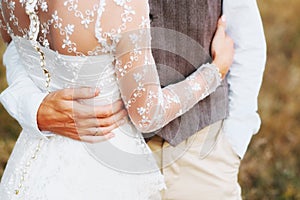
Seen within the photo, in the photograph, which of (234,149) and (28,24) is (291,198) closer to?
(234,149)

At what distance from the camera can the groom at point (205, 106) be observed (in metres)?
1.78

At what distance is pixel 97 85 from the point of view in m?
1.69

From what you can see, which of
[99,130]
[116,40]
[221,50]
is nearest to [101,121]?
[99,130]

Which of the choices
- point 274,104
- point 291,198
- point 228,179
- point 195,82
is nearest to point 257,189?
point 291,198

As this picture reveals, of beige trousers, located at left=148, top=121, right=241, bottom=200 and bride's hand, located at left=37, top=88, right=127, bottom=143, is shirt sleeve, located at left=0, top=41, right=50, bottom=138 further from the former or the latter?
beige trousers, located at left=148, top=121, right=241, bottom=200

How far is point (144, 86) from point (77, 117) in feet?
0.79

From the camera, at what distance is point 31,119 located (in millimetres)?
1758

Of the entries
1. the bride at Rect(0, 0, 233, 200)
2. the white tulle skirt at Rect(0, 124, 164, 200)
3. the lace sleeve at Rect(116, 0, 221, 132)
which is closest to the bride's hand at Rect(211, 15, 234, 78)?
the bride at Rect(0, 0, 233, 200)

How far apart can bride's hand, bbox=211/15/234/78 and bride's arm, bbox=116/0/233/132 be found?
41 millimetres

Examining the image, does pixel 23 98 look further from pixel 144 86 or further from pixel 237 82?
pixel 237 82

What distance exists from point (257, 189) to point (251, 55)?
5.29 ft

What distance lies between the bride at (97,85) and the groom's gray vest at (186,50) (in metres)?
0.05

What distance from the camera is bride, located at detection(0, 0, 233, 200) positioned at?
1560mm

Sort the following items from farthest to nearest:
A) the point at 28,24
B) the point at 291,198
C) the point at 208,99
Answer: the point at 291,198 < the point at 208,99 < the point at 28,24
